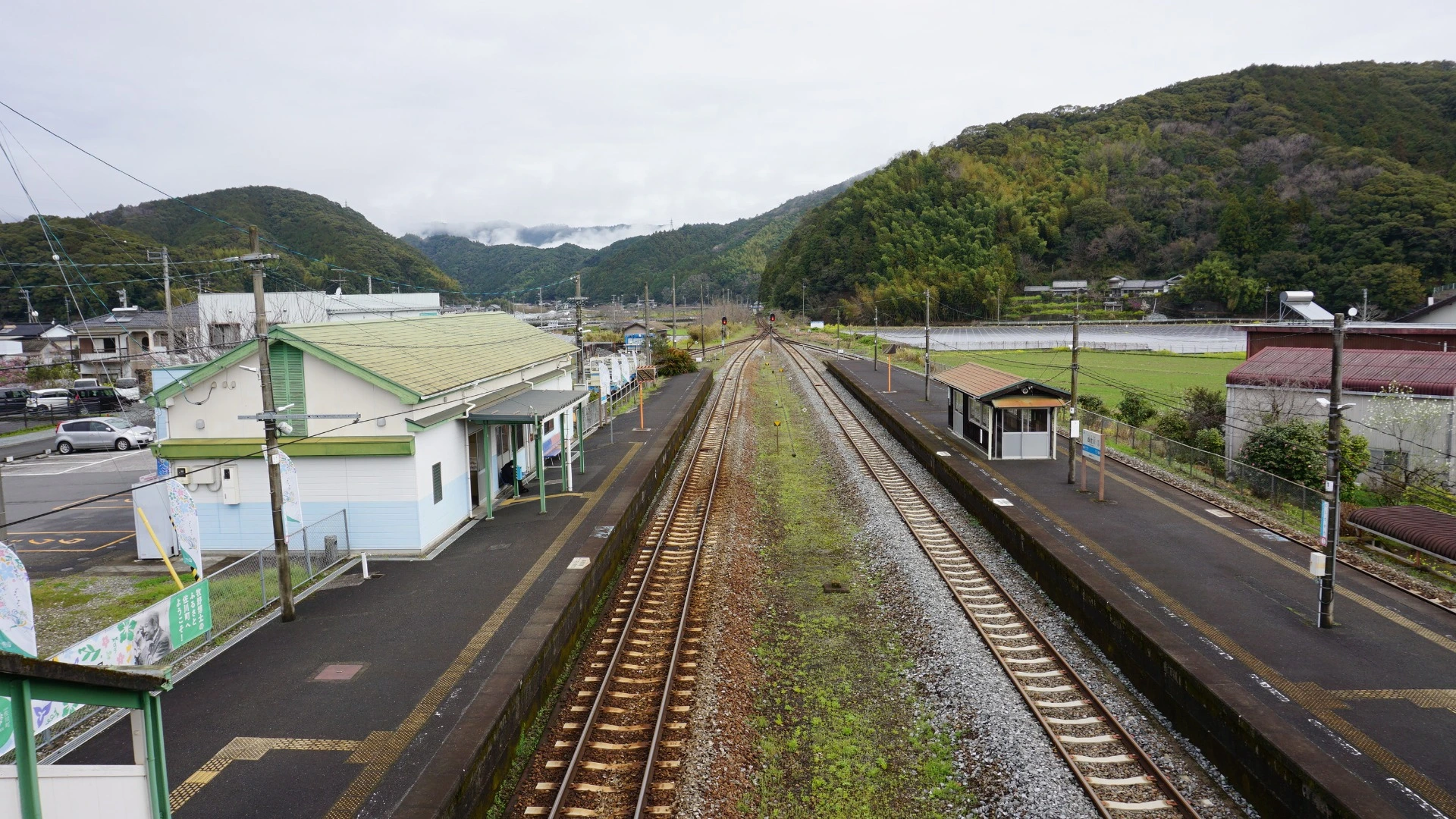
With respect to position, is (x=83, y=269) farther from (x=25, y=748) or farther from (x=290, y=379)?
(x=25, y=748)

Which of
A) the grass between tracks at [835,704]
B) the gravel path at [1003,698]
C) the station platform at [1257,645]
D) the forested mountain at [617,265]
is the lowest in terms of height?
the grass between tracks at [835,704]

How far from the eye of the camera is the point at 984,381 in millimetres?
23781

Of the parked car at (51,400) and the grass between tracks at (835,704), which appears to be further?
the parked car at (51,400)

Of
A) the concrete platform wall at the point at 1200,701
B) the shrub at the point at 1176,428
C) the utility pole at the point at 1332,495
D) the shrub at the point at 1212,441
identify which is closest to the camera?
the concrete platform wall at the point at 1200,701

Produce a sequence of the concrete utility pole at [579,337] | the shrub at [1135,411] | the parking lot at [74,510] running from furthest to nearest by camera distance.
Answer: the shrub at [1135,411] → the concrete utility pole at [579,337] → the parking lot at [74,510]

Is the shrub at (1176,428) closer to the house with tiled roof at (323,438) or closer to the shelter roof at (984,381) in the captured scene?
the shelter roof at (984,381)

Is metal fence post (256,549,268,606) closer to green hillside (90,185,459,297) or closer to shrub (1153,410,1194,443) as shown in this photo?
shrub (1153,410,1194,443)

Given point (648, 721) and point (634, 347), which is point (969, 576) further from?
point (634, 347)

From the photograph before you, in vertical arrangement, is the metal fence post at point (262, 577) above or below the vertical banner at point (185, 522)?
below

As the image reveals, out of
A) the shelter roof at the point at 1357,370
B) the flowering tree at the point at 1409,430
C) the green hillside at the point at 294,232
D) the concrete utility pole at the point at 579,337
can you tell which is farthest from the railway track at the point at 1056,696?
the green hillside at the point at 294,232

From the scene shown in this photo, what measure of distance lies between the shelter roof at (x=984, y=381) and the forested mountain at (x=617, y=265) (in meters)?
88.3

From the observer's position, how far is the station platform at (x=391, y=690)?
23.4ft

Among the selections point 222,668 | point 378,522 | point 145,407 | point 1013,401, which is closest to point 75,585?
point 378,522

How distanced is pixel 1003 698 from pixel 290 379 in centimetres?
1306
